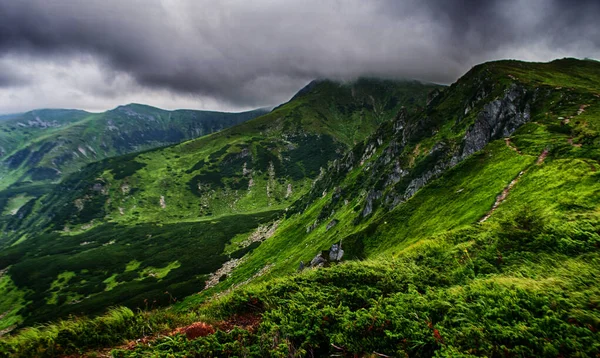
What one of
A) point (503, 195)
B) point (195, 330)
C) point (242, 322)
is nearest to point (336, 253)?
point (503, 195)

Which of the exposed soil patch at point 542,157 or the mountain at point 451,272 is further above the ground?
the exposed soil patch at point 542,157

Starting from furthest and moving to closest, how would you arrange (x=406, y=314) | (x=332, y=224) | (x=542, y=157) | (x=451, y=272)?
1. (x=332, y=224)
2. (x=542, y=157)
3. (x=451, y=272)
4. (x=406, y=314)

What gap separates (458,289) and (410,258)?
7.00m

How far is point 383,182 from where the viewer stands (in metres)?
90.9

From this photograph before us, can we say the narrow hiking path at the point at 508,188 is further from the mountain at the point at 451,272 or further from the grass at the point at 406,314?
the grass at the point at 406,314

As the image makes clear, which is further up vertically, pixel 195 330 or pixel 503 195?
pixel 195 330

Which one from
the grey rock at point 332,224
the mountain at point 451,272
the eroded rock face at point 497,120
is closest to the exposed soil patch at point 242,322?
the mountain at point 451,272

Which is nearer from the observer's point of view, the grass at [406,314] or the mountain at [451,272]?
the grass at [406,314]

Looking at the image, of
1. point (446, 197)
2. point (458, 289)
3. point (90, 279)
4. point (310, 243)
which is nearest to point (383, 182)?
point (310, 243)

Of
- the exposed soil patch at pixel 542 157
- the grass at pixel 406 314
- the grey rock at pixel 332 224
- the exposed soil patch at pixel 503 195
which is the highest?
the exposed soil patch at pixel 542 157

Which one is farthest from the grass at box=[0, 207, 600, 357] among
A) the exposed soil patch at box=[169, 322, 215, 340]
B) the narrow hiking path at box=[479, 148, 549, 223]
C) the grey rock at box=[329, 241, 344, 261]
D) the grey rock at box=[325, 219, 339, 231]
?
the grey rock at box=[325, 219, 339, 231]

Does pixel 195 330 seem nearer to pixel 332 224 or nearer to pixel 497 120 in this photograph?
pixel 332 224

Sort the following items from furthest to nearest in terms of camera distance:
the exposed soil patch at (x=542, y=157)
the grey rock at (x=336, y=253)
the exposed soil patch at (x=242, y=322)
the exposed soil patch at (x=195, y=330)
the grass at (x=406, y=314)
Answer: the grey rock at (x=336, y=253), the exposed soil patch at (x=542, y=157), the exposed soil patch at (x=242, y=322), the exposed soil patch at (x=195, y=330), the grass at (x=406, y=314)

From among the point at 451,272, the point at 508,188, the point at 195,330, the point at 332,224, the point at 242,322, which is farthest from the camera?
the point at 332,224
